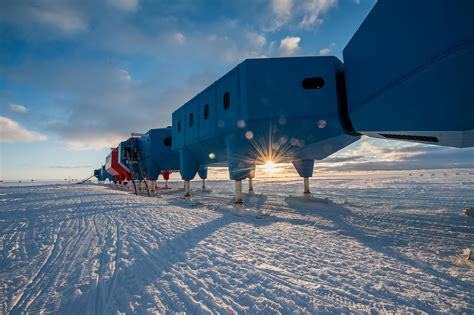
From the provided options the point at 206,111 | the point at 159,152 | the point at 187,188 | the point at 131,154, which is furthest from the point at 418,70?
the point at 131,154

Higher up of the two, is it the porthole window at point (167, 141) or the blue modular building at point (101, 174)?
the porthole window at point (167, 141)

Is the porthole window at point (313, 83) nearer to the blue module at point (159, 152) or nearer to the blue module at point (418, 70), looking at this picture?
the blue module at point (418, 70)

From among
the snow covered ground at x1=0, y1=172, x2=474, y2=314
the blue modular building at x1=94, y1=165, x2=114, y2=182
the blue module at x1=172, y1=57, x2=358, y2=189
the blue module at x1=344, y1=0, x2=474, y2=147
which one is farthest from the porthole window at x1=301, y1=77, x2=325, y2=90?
the blue modular building at x1=94, y1=165, x2=114, y2=182

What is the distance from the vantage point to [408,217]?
766 cm

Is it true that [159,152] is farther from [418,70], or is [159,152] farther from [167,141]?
[418,70]

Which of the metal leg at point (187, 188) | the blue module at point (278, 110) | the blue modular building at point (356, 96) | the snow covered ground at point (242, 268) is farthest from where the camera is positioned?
the metal leg at point (187, 188)

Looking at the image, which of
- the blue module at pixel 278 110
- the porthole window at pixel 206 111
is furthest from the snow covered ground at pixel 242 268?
the porthole window at pixel 206 111

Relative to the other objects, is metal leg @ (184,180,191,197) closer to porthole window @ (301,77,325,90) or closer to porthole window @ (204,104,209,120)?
porthole window @ (204,104,209,120)

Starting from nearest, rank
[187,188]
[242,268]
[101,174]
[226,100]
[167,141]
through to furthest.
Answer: [242,268] → [226,100] → [187,188] → [167,141] → [101,174]

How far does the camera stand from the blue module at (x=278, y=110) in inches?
343

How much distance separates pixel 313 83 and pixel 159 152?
16969 millimetres

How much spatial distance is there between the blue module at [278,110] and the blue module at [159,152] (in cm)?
1197

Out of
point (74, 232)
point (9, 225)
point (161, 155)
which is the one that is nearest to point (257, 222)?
point (74, 232)

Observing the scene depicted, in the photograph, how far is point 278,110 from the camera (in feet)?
29.7
